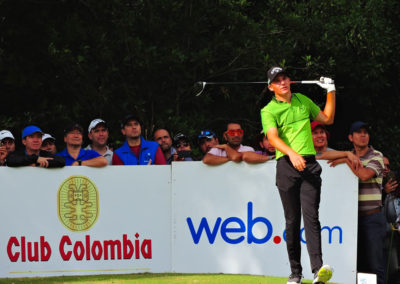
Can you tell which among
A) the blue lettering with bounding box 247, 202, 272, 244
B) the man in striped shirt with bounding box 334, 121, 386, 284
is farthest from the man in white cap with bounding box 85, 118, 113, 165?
the man in striped shirt with bounding box 334, 121, 386, 284

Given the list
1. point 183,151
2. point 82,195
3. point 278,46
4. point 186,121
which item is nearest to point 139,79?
point 186,121

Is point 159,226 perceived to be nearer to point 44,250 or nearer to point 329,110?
point 44,250

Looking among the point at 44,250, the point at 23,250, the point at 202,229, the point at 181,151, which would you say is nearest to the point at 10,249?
the point at 23,250

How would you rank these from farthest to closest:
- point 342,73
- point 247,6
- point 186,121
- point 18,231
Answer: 1. point 342,73
2. point 247,6
3. point 186,121
4. point 18,231

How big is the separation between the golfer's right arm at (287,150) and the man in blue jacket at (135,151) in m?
2.65

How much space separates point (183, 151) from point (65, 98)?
4868mm

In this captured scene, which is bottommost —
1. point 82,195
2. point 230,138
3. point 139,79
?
point 82,195

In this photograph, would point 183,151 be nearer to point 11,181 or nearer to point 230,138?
point 230,138

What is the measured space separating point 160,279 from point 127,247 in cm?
76

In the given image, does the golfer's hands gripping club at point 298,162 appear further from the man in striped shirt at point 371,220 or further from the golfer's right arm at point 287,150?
the man in striped shirt at point 371,220

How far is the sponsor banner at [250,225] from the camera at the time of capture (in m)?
8.75

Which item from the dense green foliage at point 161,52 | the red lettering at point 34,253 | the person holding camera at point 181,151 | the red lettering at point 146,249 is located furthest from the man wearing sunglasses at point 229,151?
the dense green foliage at point 161,52

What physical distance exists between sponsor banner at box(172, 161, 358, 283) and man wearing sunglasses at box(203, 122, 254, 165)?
212 mm

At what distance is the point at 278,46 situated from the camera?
14.0m
